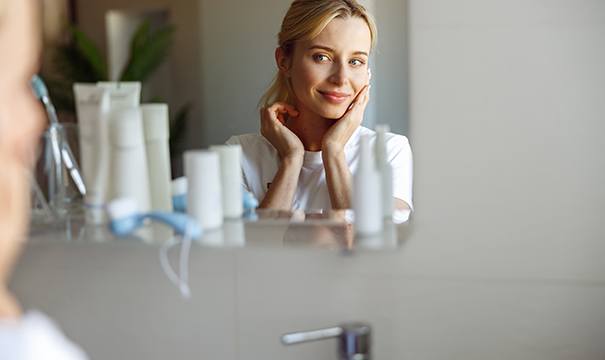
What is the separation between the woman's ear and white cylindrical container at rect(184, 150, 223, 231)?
0.56 ft

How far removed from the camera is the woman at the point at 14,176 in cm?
68

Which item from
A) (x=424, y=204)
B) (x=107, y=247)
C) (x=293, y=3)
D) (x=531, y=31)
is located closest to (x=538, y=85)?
(x=531, y=31)

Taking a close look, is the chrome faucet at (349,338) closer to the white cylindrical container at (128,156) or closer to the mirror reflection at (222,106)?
the mirror reflection at (222,106)

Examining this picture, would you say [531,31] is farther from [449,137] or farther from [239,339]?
[239,339]

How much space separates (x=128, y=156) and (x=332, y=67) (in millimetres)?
339

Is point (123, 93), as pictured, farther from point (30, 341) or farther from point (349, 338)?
point (30, 341)

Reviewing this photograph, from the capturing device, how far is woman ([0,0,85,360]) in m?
0.68

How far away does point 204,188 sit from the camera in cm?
119

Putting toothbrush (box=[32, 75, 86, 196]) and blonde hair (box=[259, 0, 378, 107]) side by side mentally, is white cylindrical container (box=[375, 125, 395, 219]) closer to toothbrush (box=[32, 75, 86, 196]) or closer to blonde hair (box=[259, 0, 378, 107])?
blonde hair (box=[259, 0, 378, 107])

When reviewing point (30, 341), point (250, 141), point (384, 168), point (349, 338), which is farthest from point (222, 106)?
point (30, 341)

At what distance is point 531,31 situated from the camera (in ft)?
3.78

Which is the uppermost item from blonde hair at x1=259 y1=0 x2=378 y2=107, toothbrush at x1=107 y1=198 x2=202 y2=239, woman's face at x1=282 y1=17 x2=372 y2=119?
blonde hair at x1=259 y1=0 x2=378 y2=107

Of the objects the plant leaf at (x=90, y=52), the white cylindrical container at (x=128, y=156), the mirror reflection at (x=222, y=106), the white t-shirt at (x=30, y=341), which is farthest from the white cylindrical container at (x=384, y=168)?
the white t-shirt at (x=30, y=341)

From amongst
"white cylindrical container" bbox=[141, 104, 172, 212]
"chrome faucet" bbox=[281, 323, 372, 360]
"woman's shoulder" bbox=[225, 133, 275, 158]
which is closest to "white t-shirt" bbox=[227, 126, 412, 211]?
"woman's shoulder" bbox=[225, 133, 275, 158]
